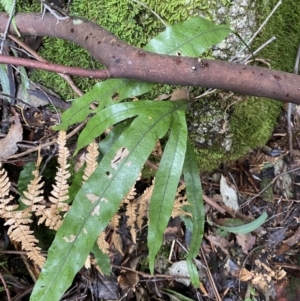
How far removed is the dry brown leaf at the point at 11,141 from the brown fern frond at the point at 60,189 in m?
0.30

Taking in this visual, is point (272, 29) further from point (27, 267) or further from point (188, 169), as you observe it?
point (27, 267)

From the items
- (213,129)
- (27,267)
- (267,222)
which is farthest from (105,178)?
(267,222)

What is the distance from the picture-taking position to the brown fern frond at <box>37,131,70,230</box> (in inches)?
50.1

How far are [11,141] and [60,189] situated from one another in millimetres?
356

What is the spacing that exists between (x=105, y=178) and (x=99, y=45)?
0.38 meters

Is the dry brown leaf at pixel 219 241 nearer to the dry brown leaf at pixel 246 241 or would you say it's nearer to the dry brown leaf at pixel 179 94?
the dry brown leaf at pixel 246 241

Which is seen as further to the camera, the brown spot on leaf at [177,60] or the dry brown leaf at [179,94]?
the dry brown leaf at [179,94]

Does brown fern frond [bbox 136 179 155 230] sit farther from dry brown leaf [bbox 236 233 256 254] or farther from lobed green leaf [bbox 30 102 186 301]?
dry brown leaf [bbox 236 233 256 254]

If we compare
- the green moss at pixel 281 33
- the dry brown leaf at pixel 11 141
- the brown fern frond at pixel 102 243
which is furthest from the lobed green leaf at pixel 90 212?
the green moss at pixel 281 33

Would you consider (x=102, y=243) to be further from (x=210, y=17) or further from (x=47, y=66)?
(x=210, y=17)

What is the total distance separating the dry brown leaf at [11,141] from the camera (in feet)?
4.91

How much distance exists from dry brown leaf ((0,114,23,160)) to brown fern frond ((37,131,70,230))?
0.97 ft

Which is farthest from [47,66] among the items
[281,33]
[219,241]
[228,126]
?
[219,241]

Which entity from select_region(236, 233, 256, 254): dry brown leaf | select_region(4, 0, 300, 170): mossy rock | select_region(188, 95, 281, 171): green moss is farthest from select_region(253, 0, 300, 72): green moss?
select_region(236, 233, 256, 254): dry brown leaf
